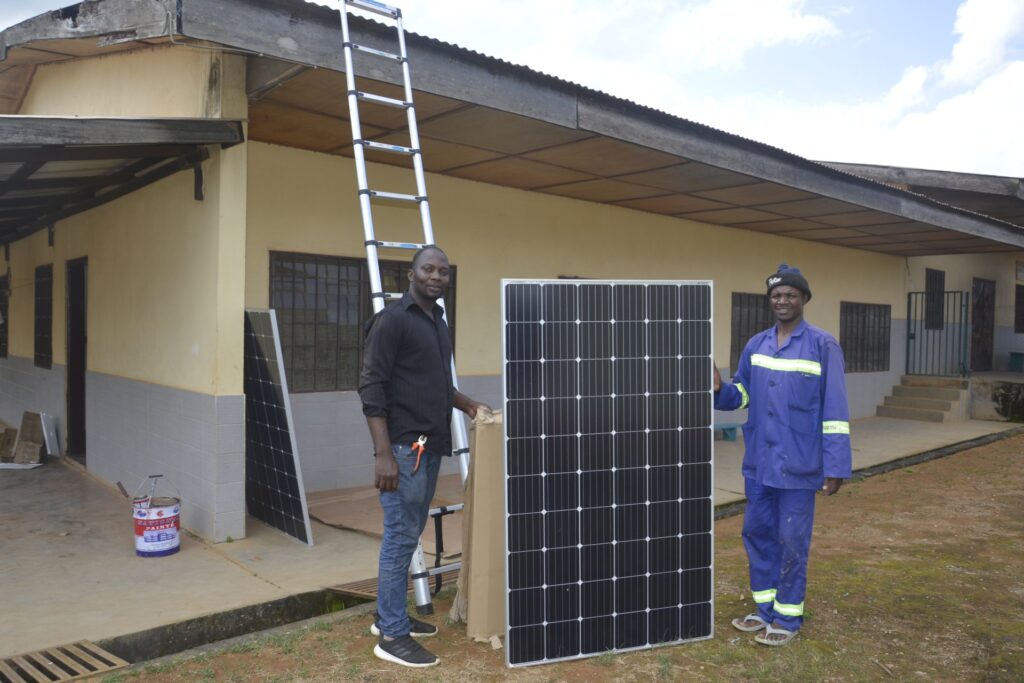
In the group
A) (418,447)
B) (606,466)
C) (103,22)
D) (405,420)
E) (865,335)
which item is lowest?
(606,466)

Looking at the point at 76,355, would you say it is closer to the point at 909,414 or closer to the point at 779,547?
the point at 779,547

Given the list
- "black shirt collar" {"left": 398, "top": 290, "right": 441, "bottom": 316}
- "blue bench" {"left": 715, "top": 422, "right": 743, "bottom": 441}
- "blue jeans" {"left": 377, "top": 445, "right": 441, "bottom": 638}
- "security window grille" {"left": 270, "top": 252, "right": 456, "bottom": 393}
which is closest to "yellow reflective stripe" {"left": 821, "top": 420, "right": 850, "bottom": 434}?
"blue jeans" {"left": 377, "top": 445, "right": 441, "bottom": 638}

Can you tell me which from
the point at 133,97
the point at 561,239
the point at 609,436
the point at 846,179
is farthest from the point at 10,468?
the point at 846,179

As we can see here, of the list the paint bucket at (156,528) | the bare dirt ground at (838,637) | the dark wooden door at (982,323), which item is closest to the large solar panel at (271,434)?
the paint bucket at (156,528)

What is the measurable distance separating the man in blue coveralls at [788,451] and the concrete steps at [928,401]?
35.6 feet

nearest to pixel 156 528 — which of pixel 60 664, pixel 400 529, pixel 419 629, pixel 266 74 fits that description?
pixel 60 664

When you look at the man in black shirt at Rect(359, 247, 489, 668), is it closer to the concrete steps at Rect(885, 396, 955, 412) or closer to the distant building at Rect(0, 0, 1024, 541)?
the distant building at Rect(0, 0, 1024, 541)

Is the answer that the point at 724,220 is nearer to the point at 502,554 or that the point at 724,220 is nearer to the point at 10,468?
the point at 502,554

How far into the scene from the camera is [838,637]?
411 centimetres

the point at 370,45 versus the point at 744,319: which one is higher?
the point at 370,45

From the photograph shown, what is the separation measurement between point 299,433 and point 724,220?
6429 millimetres

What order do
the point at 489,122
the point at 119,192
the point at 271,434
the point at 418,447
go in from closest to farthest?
the point at 418,447, the point at 271,434, the point at 489,122, the point at 119,192

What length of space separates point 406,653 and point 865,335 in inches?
487

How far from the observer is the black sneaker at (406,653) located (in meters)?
3.60
